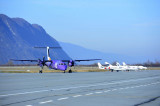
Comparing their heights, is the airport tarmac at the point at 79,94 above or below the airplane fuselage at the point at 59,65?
below

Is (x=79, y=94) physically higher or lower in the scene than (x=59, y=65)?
lower

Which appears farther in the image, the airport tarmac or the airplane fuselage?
the airplane fuselage

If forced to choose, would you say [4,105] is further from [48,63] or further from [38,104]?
[48,63]

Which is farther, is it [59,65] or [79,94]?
[59,65]

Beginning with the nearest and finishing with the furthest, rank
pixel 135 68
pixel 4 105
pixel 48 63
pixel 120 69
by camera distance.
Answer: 1. pixel 4 105
2. pixel 48 63
3. pixel 120 69
4. pixel 135 68

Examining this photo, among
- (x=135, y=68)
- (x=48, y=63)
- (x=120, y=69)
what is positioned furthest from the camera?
(x=135, y=68)

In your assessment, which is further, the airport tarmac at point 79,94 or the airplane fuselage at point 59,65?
the airplane fuselage at point 59,65

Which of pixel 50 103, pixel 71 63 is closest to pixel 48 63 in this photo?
pixel 71 63

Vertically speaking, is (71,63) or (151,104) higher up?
(71,63)

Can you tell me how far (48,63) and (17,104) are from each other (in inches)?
1916

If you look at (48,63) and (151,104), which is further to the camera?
(48,63)

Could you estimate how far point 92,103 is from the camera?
1281 cm

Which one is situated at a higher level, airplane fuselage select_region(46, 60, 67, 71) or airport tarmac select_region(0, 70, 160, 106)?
airplane fuselage select_region(46, 60, 67, 71)

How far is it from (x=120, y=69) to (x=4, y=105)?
73283 mm
